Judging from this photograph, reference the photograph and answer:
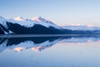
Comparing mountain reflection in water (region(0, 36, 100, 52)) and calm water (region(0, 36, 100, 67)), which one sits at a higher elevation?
mountain reflection in water (region(0, 36, 100, 52))

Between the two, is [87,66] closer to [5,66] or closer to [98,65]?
[98,65]

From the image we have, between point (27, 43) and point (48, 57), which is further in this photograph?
point (27, 43)

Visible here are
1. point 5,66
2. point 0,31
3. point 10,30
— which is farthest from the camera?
point 10,30

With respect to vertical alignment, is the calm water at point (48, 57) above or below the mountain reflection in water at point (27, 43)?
below

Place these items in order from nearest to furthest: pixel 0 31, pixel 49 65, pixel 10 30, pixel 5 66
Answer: pixel 5 66 → pixel 49 65 → pixel 0 31 → pixel 10 30

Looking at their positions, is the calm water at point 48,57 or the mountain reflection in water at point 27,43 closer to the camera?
the calm water at point 48,57

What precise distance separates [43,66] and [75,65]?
288cm

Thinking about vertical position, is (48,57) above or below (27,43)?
below

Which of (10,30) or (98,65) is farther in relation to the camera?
(10,30)

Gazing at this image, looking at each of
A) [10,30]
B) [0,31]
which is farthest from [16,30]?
[0,31]

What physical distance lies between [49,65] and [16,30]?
7424 inches

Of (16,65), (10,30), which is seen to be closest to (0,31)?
(10,30)

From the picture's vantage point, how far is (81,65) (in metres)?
15.0

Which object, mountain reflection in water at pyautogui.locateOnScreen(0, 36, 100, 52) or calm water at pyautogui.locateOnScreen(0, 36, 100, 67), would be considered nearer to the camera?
calm water at pyautogui.locateOnScreen(0, 36, 100, 67)
